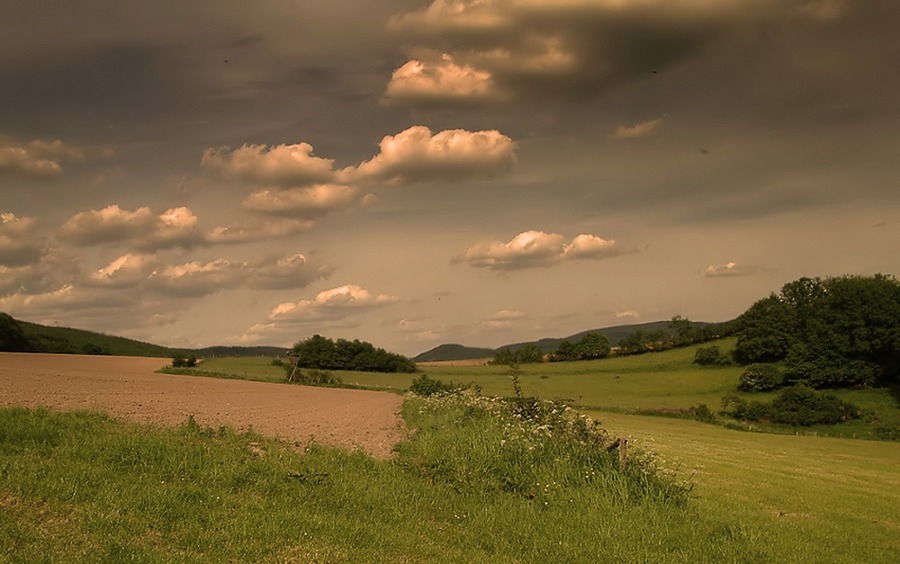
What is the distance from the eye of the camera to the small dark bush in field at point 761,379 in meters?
88.1

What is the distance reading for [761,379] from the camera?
88312mm

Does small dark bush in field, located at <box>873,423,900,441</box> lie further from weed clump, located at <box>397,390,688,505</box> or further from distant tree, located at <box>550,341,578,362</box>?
weed clump, located at <box>397,390,688,505</box>

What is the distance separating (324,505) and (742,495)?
14908 mm

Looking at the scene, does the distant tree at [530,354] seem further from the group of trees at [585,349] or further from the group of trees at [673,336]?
the group of trees at [673,336]

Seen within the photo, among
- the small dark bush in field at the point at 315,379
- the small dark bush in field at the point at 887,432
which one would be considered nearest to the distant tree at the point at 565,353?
the small dark bush in field at the point at 315,379

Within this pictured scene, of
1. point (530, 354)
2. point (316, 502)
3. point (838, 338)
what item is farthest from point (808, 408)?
point (316, 502)

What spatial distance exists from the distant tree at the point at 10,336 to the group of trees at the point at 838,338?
365 ft

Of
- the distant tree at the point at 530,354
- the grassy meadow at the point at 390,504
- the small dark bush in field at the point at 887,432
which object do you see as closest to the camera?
the grassy meadow at the point at 390,504

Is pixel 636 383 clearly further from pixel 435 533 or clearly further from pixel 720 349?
pixel 435 533

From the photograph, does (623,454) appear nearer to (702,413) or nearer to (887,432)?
(702,413)

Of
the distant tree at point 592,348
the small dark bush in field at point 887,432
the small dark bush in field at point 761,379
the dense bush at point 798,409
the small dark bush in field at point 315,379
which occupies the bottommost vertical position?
the small dark bush in field at point 887,432

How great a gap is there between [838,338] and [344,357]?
78768 mm

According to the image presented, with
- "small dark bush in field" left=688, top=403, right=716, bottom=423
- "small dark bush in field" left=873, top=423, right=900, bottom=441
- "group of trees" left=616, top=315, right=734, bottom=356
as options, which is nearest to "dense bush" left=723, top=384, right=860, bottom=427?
"small dark bush in field" left=688, top=403, right=716, bottom=423

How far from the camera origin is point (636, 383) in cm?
9712
